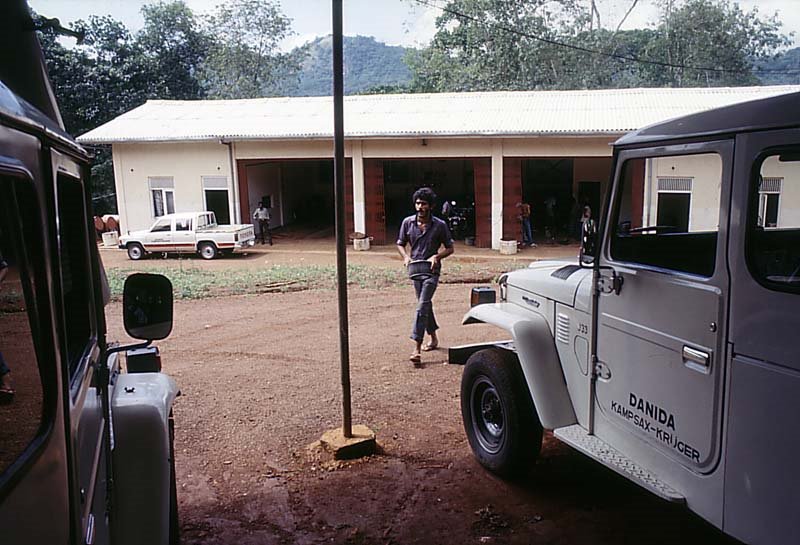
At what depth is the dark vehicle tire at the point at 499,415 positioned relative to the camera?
466 centimetres

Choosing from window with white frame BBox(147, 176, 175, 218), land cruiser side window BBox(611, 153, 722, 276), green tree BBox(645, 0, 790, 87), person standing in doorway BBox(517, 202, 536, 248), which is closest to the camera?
land cruiser side window BBox(611, 153, 722, 276)

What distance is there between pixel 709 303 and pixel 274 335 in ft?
23.6

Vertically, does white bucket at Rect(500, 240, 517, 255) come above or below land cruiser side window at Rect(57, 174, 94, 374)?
below

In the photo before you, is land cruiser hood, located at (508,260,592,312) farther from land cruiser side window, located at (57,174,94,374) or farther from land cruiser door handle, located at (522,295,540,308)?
land cruiser side window, located at (57,174,94,374)

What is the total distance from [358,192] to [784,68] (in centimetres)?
4055

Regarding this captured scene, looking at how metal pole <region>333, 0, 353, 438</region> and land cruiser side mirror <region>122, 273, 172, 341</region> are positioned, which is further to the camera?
metal pole <region>333, 0, 353, 438</region>

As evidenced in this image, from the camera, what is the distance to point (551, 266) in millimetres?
5094

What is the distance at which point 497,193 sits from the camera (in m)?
19.8

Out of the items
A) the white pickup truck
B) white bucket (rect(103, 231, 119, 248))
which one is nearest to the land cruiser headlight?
the white pickup truck

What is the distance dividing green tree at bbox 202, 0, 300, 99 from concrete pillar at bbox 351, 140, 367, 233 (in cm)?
2368

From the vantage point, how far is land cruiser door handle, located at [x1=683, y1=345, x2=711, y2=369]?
3143mm

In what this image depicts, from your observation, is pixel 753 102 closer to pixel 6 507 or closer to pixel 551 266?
pixel 551 266

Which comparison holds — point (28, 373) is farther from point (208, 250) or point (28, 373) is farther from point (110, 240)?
point (110, 240)

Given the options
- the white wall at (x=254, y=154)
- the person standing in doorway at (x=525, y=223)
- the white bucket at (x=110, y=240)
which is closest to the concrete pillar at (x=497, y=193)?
the white wall at (x=254, y=154)
